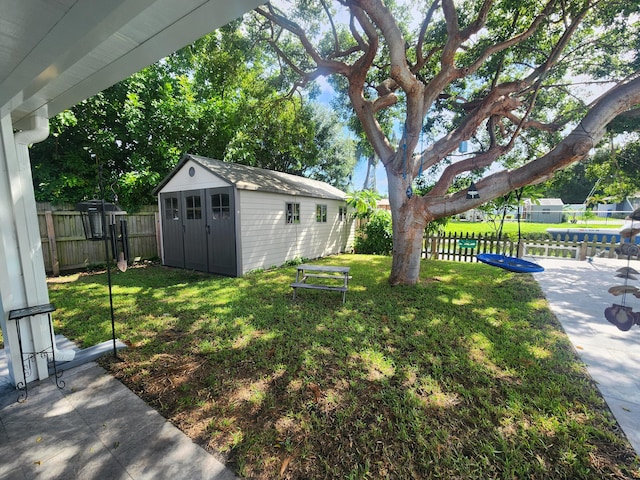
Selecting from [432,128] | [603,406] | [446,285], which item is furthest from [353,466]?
[432,128]

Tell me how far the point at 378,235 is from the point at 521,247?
4852mm

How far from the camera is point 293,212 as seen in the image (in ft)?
28.9

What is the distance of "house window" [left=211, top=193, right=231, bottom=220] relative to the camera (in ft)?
23.4

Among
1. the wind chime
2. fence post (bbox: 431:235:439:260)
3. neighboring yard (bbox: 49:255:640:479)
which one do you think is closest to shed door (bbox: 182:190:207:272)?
neighboring yard (bbox: 49:255:640:479)

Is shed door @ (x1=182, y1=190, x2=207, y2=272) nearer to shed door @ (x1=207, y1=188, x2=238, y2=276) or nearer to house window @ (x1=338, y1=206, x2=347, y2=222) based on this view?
shed door @ (x1=207, y1=188, x2=238, y2=276)

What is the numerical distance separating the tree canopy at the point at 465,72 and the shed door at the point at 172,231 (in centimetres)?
514

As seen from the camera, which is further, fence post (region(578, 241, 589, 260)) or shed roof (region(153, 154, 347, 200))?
fence post (region(578, 241, 589, 260))

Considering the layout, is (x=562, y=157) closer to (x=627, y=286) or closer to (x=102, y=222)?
(x=627, y=286)

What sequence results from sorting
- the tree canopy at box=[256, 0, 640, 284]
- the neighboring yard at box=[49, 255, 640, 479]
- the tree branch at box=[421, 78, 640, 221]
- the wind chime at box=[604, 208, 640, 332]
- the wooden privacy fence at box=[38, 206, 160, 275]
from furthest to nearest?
1. the wooden privacy fence at box=[38, 206, 160, 275]
2. the tree canopy at box=[256, 0, 640, 284]
3. the tree branch at box=[421, 78, 640, 221]
4. the wind chime at box=[604, 208, 640, 332]
5. the neighboring yard at box=[49, 255, 640, 479]

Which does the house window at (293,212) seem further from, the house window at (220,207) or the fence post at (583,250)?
the fence post at (583,250)

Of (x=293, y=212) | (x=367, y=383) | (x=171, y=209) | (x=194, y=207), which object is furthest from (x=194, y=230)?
(x=367, y=383)

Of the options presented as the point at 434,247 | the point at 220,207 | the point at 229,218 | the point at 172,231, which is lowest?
the point at 434,247

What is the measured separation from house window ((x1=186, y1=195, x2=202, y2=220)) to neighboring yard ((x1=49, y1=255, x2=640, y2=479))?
10.3 feet

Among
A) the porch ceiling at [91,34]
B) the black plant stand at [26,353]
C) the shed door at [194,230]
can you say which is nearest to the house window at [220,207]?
the shed door at [194,230]
